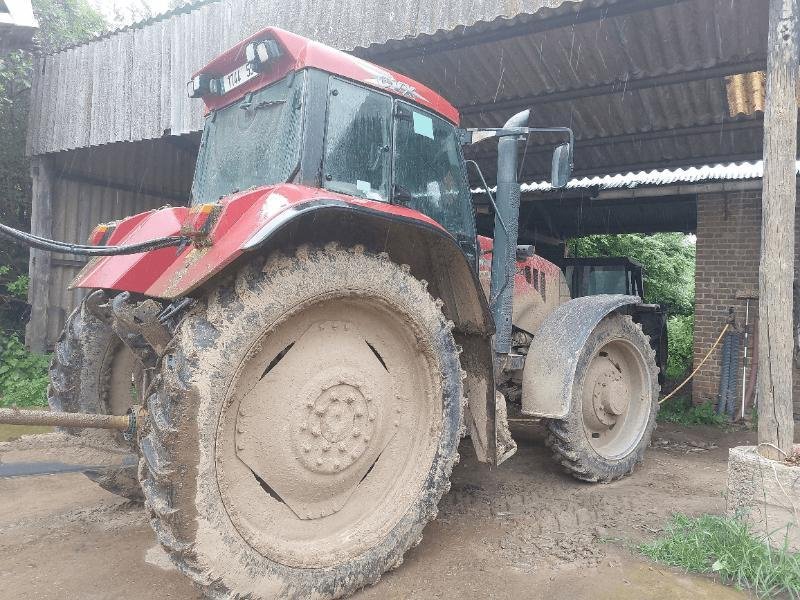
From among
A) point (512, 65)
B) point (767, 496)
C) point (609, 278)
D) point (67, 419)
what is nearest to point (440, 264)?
point (67, 419)

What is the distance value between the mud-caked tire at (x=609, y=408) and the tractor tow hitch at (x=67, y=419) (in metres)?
2.76

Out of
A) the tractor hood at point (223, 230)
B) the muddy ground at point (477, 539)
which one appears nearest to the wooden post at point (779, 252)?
the muddy ground at point (477, 539)

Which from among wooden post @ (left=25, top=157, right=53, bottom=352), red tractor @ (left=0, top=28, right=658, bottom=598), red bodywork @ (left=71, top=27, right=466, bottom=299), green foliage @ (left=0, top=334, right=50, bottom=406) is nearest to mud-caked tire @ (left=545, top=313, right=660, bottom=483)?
red tractor @ (left=0, top=28, right=658, bottom=598)

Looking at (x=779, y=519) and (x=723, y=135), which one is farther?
(x=723, y=135)

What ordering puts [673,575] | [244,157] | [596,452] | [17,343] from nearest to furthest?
[673,575] < [244,157] < [596,452] < [17,343]

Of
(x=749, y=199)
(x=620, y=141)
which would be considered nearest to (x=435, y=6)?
(x=620, y=141)

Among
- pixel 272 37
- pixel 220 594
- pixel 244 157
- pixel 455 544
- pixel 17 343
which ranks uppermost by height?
pixel 272 37

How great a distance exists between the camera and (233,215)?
229 centimetres

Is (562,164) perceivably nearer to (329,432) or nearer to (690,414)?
(329,432)

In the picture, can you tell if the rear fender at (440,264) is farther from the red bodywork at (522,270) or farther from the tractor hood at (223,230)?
the red bodywork at (522,270)

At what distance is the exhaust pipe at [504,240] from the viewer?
3.61 metres

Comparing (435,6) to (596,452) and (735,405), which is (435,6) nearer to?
(596,452)

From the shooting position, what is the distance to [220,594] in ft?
6.84

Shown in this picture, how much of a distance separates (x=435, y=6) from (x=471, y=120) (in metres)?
2.05
